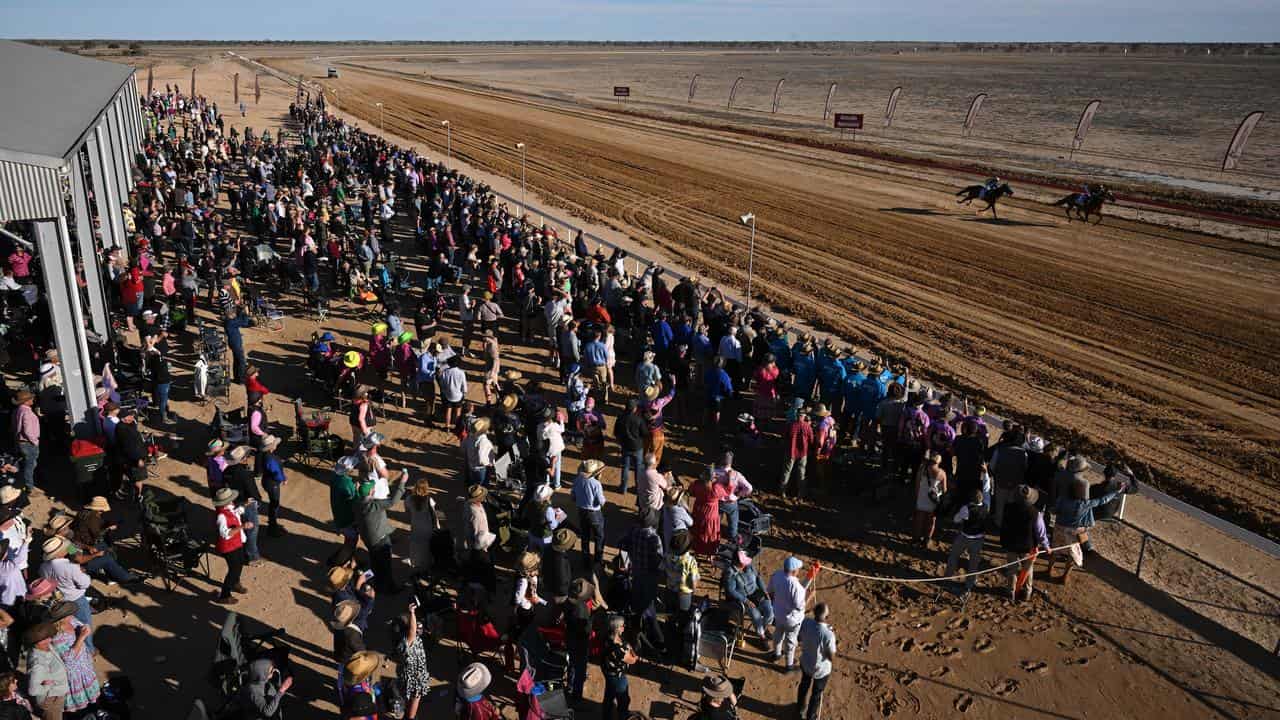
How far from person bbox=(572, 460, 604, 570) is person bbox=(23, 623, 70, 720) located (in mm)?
4433

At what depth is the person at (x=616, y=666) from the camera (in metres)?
6.16

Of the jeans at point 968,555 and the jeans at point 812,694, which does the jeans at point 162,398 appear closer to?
the jeans at point 812,694

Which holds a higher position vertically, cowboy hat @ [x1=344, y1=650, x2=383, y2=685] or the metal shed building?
the metal shed building

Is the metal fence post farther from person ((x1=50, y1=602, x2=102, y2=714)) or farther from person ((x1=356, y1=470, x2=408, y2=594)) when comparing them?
person ((x1=50, y1=602, x2=102, y2=714))

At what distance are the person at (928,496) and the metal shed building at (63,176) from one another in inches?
398

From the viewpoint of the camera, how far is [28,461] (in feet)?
31.0

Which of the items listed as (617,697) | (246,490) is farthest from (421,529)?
(617,697)

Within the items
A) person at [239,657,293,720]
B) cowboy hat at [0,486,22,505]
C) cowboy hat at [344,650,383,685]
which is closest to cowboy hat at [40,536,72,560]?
cowboy hat at [0,486,22,505]

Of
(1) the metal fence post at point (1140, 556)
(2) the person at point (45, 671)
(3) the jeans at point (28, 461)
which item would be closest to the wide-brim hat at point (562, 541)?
(2) the person at point (45, 671)

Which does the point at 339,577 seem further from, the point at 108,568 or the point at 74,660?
the point at 108,568

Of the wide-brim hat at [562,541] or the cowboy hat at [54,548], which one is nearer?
the cowboy hat at [54,548]

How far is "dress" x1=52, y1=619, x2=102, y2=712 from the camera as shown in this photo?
19.6 feet

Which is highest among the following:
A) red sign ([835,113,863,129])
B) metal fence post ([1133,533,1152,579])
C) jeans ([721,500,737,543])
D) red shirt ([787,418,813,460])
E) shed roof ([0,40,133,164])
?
shed roof ([0,40,133,164])

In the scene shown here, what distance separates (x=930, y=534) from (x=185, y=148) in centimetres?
3190
